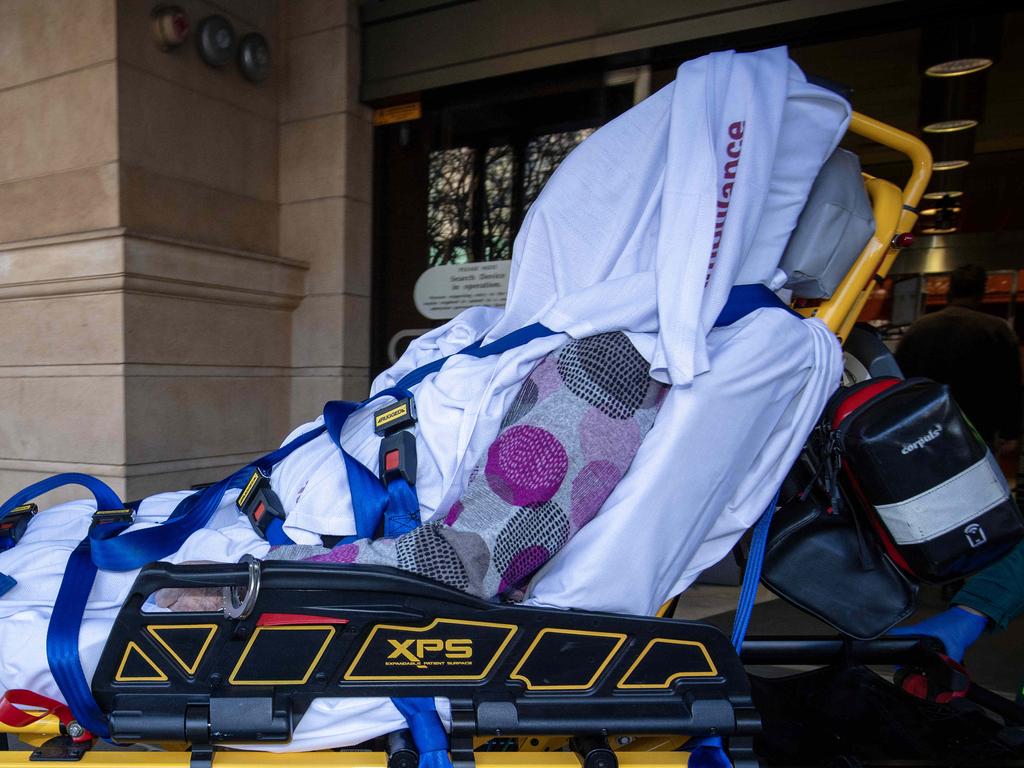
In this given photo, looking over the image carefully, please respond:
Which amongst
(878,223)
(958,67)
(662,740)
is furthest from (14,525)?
(958,67)

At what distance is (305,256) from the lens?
14.5ft

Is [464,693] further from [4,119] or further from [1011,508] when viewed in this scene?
[4,119]

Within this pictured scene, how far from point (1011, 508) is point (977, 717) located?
585 millimetres

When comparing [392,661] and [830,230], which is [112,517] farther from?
[830,230]

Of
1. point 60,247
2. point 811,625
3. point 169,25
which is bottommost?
point 811,625

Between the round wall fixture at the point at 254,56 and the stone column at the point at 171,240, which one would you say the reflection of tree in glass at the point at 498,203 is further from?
the round wall fixture at the point at 254,56

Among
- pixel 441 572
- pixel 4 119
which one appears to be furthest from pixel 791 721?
pixel 4 119

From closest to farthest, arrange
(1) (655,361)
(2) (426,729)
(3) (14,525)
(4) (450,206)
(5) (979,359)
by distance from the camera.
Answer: (2) (426,729) < (1) (655,361) < (3) (14,525) < (5) (979,359) < (4) (450,206)

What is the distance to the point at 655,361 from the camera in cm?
123

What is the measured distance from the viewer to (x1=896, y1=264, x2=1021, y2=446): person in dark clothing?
12.1ft

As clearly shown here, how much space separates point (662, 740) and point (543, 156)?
11.1 feet

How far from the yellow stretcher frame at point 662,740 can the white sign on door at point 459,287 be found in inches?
102

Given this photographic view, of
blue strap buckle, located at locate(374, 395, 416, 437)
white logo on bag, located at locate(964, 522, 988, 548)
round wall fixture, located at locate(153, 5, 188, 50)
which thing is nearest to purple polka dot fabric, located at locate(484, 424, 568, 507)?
blue strap buckle, located at locate(374, 395, 416, 437)

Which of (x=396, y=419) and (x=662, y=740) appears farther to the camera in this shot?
(x=396, y=419)
